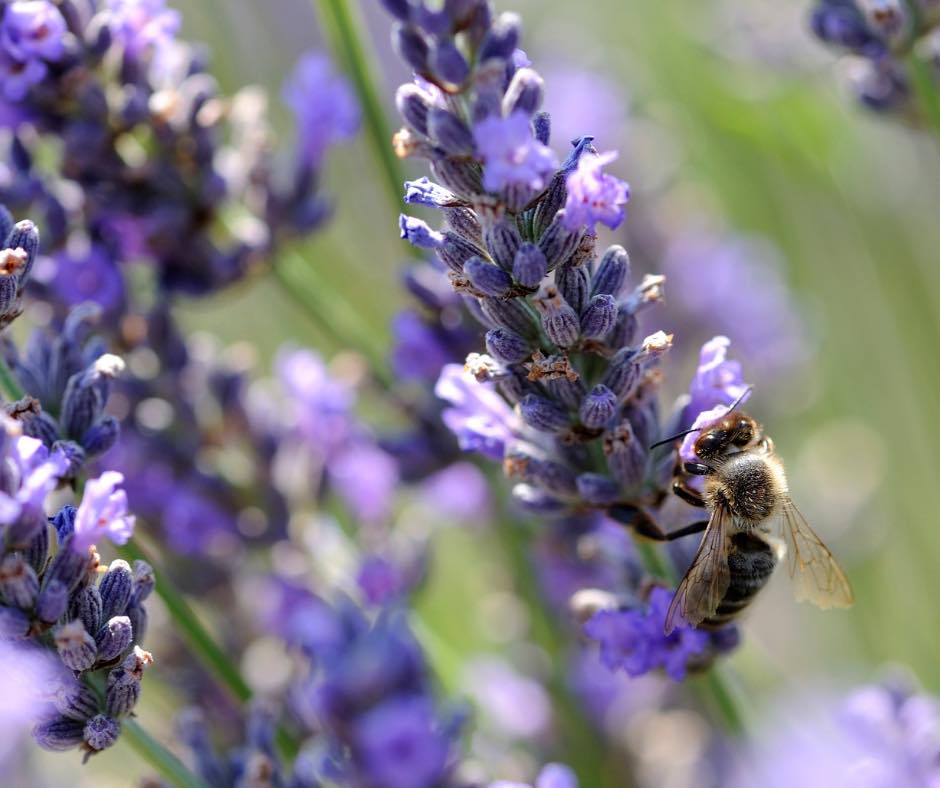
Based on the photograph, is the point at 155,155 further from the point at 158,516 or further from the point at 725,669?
the point at 725,669

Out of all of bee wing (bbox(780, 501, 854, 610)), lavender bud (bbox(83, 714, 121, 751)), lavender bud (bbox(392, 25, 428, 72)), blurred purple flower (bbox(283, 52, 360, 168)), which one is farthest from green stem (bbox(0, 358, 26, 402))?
bee wing (bbox(780, 501, 854, 610))

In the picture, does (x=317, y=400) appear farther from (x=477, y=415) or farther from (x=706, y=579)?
(x=706, y=579)

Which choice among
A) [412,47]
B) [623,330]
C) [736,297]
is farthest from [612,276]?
→ [736,297]

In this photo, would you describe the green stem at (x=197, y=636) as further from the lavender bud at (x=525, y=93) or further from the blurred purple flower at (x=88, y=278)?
the lavender bud at (x=525, y=93)

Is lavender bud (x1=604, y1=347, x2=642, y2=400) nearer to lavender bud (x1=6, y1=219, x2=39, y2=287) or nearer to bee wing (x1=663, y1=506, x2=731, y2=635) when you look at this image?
bee wing (x1=663, y1=506, x2=731, y2=635)

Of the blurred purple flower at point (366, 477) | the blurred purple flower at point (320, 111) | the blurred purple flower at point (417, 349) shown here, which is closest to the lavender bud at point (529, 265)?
the blurred purple flower at point (417, 349)

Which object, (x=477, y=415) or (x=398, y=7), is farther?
(x=477, y=415)

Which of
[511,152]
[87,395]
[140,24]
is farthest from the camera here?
[140,24]
